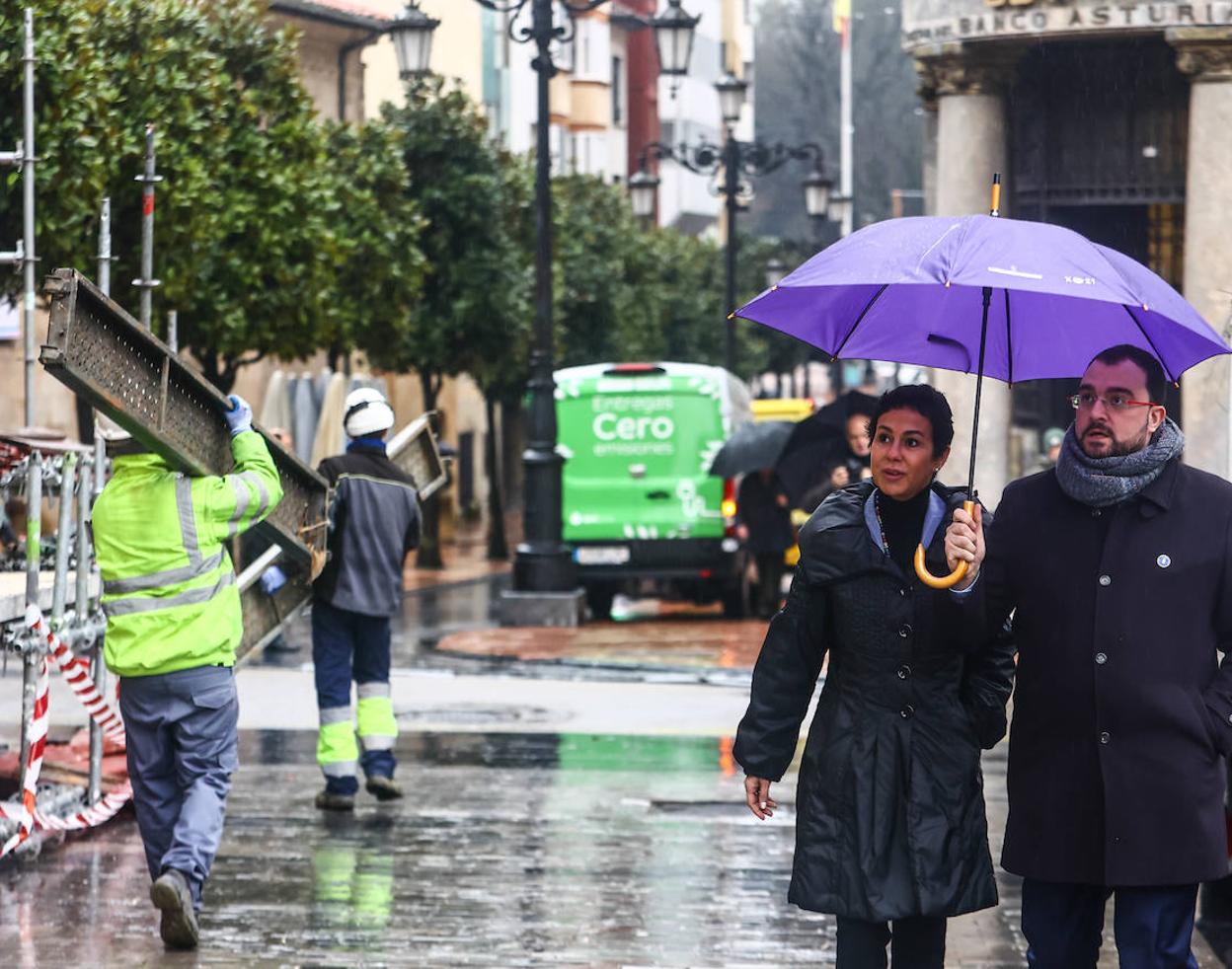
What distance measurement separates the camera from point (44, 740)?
9.71 meters

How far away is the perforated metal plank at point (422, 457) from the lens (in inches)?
482

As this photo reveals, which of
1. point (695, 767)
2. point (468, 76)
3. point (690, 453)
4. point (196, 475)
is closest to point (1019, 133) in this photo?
point (690, 453)

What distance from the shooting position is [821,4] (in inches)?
4855

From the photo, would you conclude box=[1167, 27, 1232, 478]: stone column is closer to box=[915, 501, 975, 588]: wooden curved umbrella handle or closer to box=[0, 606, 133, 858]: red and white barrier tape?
box=[0, 606, 133, 858]: red and white barrier tape

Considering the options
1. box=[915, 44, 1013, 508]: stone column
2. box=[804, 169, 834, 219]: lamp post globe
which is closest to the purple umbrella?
box=[915, 44, 1013, 508]: stone column

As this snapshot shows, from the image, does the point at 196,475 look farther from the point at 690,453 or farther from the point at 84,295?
the point at 690,453

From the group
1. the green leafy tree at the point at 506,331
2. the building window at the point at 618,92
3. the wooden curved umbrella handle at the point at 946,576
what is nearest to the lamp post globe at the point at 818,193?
the green leafy tree at the point at 506,331

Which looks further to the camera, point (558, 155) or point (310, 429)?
point (558, 155)

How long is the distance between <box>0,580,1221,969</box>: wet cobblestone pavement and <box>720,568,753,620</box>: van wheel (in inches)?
352

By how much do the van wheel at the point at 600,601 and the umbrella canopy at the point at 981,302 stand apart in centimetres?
1707

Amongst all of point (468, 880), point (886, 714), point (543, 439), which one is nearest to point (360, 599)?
point (468, 880)

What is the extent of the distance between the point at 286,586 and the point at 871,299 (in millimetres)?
5279

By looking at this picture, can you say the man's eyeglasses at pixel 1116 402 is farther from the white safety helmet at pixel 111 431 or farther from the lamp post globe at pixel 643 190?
the lamp post globe at pixel 643 190

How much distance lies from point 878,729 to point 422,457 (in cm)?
696
